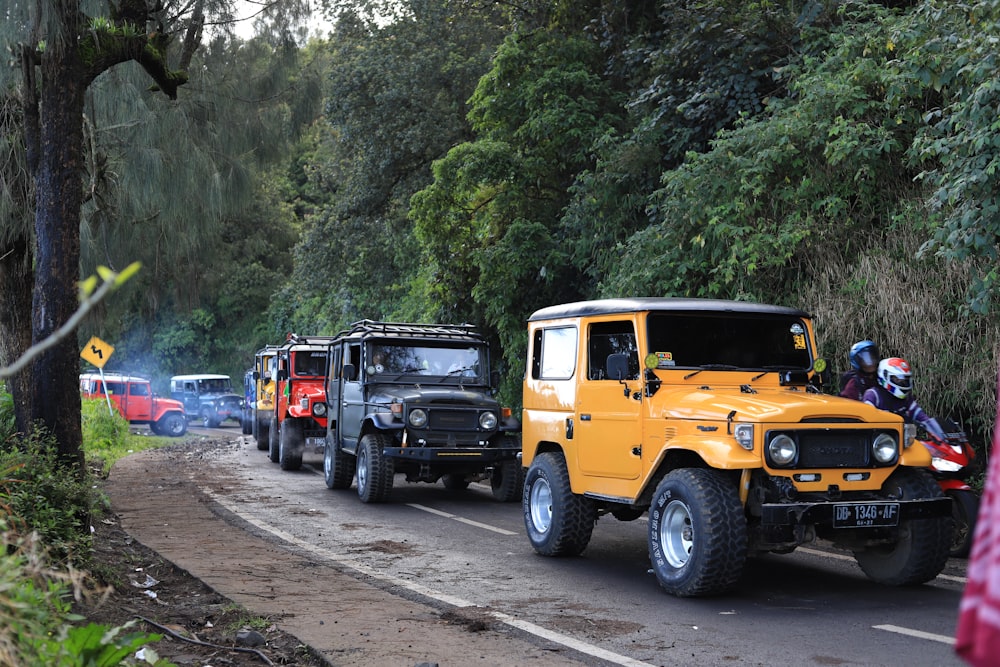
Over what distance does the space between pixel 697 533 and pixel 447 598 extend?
6.54ft

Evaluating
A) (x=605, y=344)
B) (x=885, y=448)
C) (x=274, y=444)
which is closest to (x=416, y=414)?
(x=605, y=344)

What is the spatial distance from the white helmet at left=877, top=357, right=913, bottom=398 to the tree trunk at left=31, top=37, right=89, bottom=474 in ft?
24.8

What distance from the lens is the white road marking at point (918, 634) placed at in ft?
21.3

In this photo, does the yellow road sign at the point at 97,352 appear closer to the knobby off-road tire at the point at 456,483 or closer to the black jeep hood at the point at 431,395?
the knobby off-road tire at the point at 456,483

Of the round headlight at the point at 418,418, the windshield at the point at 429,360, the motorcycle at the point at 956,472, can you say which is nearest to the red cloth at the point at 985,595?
the motorcycle at the point at 956,472

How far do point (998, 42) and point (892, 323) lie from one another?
3633mm

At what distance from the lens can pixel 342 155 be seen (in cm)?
2983

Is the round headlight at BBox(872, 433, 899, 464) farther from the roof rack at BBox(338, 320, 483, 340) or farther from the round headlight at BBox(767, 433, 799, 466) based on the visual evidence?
the roof rack at BBox(338, 320, 483, 340)

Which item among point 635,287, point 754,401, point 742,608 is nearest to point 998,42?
point 754,401

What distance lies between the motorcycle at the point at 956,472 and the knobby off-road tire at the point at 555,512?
3064 millimetres

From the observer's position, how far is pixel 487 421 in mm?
13922

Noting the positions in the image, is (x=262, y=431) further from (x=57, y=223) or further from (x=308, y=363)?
(x=57, y=223)

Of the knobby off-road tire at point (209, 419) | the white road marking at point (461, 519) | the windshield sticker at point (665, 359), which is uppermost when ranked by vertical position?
the windshield sticker at point (665, 359)

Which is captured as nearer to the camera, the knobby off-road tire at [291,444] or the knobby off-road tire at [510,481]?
the knobby off-road tire at [510,481]
